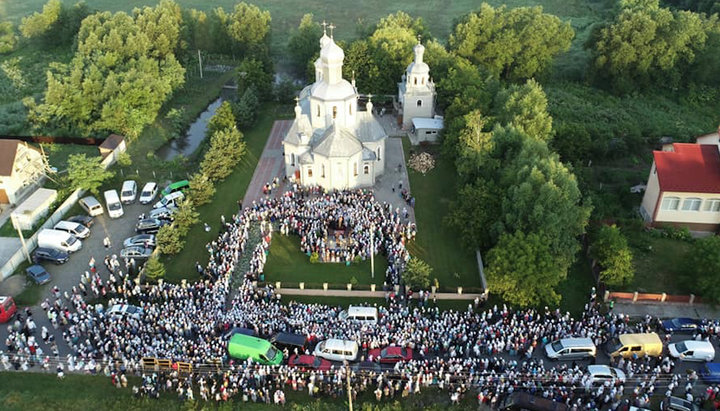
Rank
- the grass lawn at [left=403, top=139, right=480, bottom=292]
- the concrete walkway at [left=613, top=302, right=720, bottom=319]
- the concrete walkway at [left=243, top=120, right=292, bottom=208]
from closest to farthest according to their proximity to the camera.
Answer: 1. the concrete walkway at [left=613, top=302, right=720, bottom=319]
2. the grass lawn at [left=403, top=139, right=480, bottom=292]
3. the concrete walkway at [left=243, top=120, right=292, bottom=208]

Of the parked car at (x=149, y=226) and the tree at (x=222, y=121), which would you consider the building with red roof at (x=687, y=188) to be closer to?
the parked car at (x=149, y=226)

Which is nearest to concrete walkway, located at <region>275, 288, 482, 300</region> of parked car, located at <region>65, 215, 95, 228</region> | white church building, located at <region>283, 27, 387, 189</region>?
white church building, located at <region>283, 27, 387, 189</region>

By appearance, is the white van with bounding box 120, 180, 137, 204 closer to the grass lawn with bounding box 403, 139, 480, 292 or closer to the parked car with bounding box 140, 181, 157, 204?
the parked car with bounding box 140, 181, 157, 204

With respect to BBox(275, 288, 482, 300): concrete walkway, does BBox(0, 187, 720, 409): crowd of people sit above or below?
above

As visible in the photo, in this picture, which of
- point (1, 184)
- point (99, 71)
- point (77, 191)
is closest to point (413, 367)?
point (77, 191)

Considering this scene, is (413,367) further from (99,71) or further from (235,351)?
(99,71)

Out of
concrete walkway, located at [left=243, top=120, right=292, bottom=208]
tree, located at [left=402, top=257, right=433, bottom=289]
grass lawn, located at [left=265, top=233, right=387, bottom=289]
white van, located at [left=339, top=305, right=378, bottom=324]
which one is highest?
tree, located at [left=402, top=257, right=433, bottom=289]

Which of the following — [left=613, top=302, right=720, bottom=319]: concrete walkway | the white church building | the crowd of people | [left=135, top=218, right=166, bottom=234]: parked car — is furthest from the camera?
the white church building

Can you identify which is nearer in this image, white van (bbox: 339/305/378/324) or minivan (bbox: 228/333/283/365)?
minivan (bbox: 228/333/283/365)
